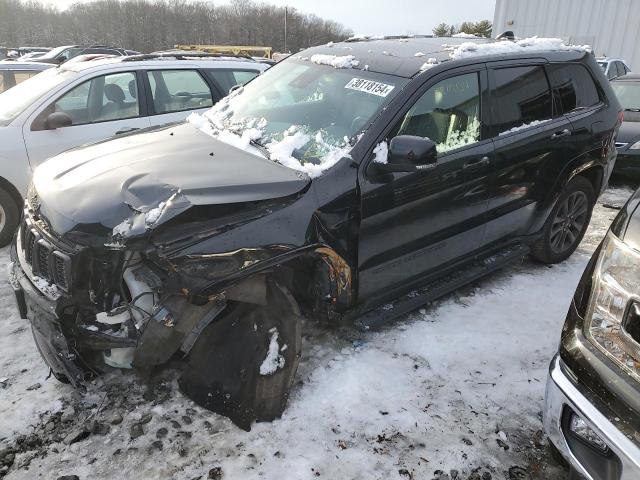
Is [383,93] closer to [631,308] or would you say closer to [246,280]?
[246,280]

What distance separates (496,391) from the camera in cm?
286

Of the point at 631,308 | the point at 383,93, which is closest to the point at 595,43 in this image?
the point at 383,93

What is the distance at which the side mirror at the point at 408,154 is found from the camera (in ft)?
8.60

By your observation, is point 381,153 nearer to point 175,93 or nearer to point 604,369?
point 604,369

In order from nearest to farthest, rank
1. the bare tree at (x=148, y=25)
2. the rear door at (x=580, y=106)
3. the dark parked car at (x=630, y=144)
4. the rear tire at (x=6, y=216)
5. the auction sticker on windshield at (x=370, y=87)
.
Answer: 1. the auction sticker on windshield at (x=370, y=87)
2. the rear door at (x=580, y=106)
3. the rear tire at (x=6, y=216)
4. the dark parked car at (x=630, y=144)
5. the bare tree at (x=148, y=25)

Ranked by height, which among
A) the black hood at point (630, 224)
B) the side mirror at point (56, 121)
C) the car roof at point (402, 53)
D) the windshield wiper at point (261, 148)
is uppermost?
the car roof at point (402, 53)

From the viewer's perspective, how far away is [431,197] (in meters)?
3.08

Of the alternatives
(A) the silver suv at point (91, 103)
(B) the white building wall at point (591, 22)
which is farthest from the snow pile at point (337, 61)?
(B) the white building wall at point (591, 22)

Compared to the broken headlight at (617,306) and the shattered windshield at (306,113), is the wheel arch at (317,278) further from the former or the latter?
the broken headlight at (617,306)

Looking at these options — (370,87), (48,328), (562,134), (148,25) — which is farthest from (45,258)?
(148,25)

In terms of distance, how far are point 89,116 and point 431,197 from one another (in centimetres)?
380

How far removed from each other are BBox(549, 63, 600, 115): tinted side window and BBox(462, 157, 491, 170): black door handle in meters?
1.06

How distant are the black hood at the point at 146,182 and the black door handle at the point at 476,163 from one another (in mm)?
1228

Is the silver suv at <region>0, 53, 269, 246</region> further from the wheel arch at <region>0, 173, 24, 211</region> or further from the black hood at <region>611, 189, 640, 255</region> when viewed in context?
the black hood at <region>611, 189, 640, 255</region>
